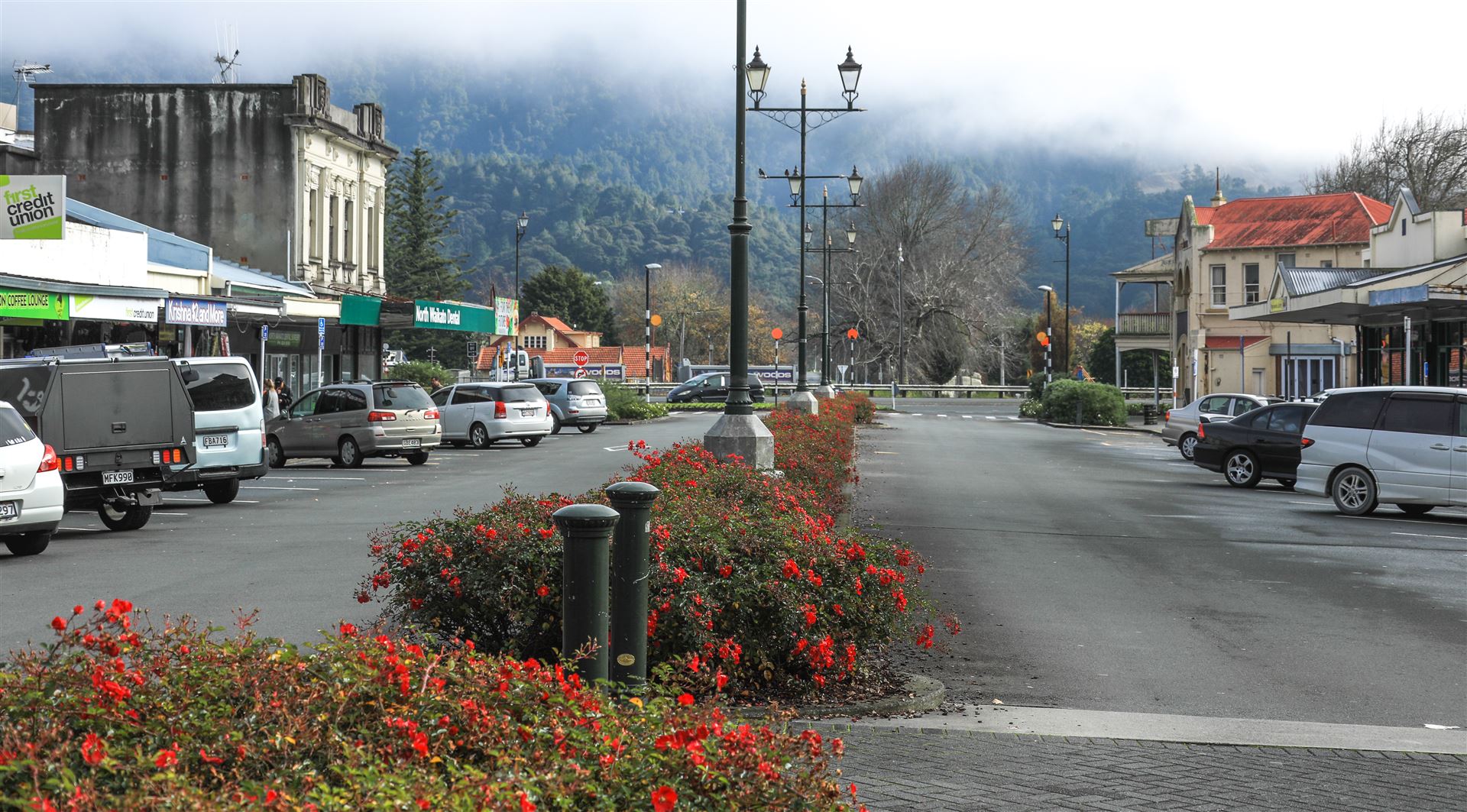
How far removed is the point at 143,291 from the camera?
27141 millimetres

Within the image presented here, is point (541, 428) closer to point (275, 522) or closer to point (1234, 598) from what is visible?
point (275, 522)

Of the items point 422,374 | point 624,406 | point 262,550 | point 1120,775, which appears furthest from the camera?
point 422,374

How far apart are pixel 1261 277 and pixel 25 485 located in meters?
56.6

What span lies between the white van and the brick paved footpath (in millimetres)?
15050

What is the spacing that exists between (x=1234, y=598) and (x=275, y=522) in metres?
11.1

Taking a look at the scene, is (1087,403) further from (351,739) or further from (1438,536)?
(351,739)

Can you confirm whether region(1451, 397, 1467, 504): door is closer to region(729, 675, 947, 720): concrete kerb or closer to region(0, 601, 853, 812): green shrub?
region(729, 675, 947, 720): concrete kerb

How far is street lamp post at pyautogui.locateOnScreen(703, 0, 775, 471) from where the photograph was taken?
14.7 m

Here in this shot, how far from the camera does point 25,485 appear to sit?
13.7 m

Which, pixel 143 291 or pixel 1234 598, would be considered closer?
pixel 1234 598

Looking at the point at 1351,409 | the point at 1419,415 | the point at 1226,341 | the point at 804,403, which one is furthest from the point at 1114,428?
the point at 1419,415

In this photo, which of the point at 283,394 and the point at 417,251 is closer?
the point at 283,394

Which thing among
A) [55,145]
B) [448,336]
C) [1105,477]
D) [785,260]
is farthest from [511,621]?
[785,260]

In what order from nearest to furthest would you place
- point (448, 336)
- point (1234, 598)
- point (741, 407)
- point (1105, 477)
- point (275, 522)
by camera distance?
point (1234, 598), point (741, 407), point (275, 522), point (1105, 477), point (448, 336)
